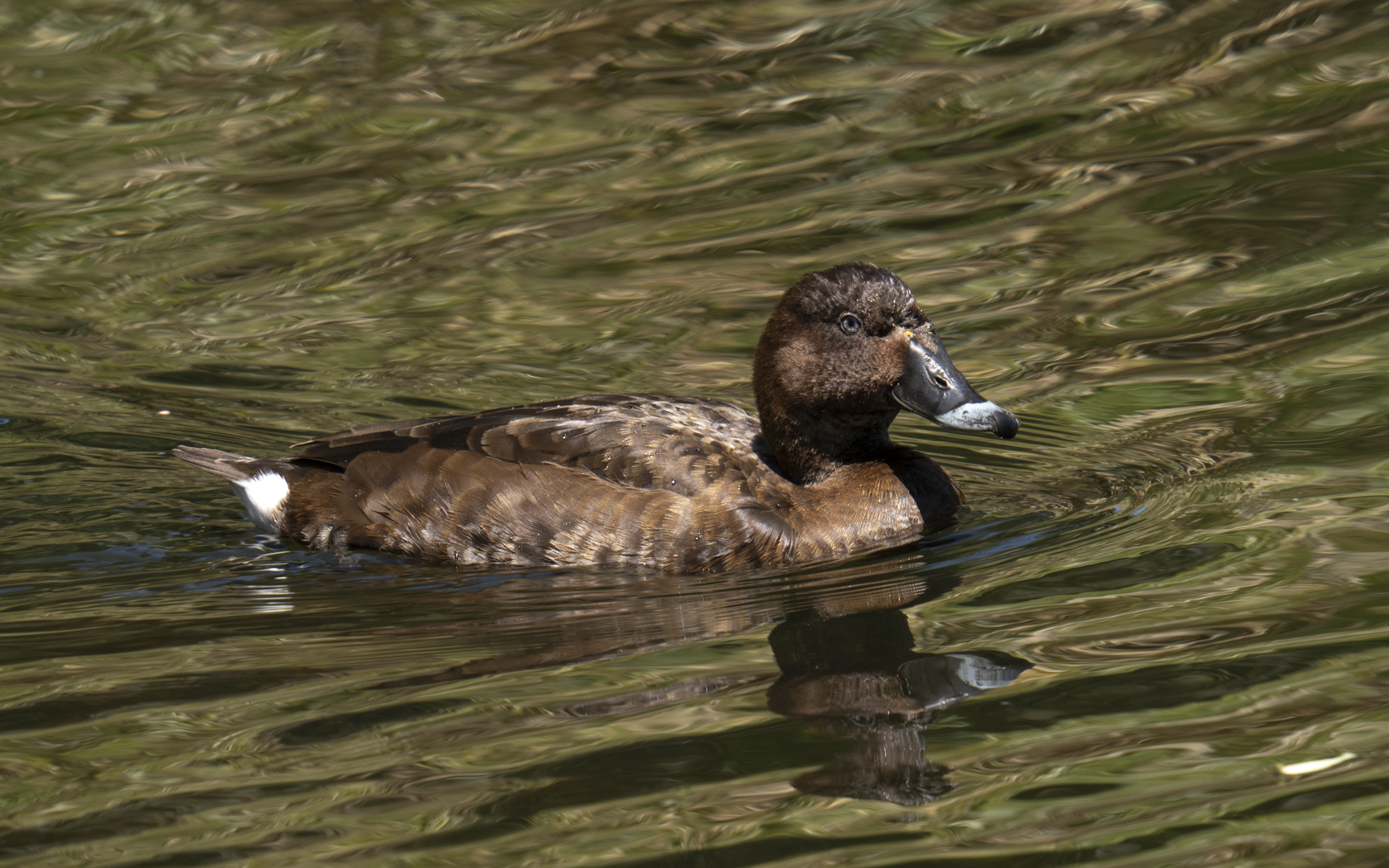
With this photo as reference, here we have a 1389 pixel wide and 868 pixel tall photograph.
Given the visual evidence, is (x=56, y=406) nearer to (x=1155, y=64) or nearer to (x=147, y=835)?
(x=147, y=835)

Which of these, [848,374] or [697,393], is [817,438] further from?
[697,393]

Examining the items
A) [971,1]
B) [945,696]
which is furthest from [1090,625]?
[971,1]

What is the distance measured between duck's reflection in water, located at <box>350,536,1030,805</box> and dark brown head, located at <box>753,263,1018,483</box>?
25.2 inches

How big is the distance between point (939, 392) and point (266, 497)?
275 centimetres

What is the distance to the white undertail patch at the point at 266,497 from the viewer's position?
681 centimetres

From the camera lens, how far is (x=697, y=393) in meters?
8.23

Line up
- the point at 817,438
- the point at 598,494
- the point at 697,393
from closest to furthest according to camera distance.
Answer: the point at 598,494 < the point at 817,438 < the point at 697,393

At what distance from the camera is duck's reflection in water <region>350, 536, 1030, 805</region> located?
13.8 ft

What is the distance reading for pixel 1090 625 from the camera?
4.93 metres

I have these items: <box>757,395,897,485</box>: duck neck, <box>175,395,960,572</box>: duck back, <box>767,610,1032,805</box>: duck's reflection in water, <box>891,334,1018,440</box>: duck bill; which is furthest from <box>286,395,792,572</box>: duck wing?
<box>767,610,1032,805</box>: duck's reflection in water

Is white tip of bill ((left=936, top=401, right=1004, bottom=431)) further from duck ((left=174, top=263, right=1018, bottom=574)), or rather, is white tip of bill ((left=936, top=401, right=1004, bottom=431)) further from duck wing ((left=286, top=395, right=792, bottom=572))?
duck wing ((left=286, top=395, right=792, bottom=572))

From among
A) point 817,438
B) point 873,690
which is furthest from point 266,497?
point 873,690

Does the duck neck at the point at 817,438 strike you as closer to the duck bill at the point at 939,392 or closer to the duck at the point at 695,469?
the duck at the point at 695,469

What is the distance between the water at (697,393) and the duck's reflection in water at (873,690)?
0.06 feet
